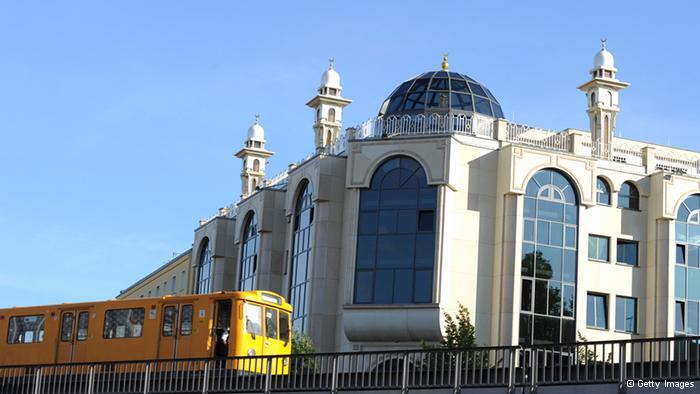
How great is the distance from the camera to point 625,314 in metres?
63.8

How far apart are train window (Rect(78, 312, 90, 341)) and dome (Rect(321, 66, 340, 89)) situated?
31.2m

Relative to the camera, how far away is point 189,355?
40.2m

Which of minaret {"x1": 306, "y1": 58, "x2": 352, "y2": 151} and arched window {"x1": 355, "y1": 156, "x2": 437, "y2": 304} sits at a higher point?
minaret {"x1": 306, "y1": 58, "x2": 352, "y2": 151}

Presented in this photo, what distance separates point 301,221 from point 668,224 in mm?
16860

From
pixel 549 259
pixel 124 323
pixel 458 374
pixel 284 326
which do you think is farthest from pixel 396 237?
pixel 458 374

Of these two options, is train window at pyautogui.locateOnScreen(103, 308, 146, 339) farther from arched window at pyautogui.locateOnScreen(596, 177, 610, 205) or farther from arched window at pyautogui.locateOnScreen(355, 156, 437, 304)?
arched window at pyautogui.locateOnScreen(596, 177, 610, 205)

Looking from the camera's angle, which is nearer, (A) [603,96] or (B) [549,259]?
(B) [549,259]

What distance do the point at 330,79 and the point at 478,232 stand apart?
1504cm

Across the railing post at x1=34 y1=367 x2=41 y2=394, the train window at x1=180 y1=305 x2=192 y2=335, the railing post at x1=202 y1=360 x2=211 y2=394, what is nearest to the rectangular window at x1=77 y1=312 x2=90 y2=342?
the train window at x1=180 y1=305 x2=192 y2=335

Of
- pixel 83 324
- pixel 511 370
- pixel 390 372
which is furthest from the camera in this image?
pixel 83 324

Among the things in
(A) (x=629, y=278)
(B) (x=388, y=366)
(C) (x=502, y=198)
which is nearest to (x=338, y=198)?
(C) (x=502, y=198)

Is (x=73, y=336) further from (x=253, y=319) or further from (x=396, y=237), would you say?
(x=396, y=237)

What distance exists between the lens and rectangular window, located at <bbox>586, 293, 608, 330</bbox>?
62375mm

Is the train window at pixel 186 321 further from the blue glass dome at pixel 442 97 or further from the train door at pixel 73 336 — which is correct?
the blue glass dome at pixel 442 97
